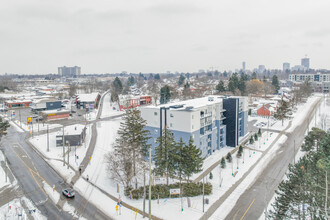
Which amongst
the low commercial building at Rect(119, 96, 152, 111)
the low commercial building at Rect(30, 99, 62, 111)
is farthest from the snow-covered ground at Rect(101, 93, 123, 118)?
the low commercial building at Rect(30, 99, 62, 111)

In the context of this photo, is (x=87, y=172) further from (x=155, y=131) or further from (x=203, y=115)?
(x=203, y=115)

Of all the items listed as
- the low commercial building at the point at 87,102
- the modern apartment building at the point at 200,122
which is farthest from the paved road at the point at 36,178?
the low commercial building at the point at 87,102

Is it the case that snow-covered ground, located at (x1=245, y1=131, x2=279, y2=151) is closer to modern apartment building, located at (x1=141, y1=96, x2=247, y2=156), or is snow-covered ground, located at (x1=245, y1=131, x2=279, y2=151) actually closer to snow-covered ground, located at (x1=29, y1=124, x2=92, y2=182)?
modern apartment building, located at (x1=141, y1=96, x2=247, y2=156)

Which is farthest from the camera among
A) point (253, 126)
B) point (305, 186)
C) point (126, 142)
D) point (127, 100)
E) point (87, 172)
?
point (127, 100)

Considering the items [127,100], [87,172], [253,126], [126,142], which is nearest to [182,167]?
[126,142]

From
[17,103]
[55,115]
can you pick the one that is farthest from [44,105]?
[17,103]

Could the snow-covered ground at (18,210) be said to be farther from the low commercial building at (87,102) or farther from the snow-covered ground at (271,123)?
the low commercial building at (87,102)

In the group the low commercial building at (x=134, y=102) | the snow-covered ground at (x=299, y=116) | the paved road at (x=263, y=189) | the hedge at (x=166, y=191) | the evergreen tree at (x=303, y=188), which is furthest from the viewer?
the low commercial building at (x=134, y=102)
